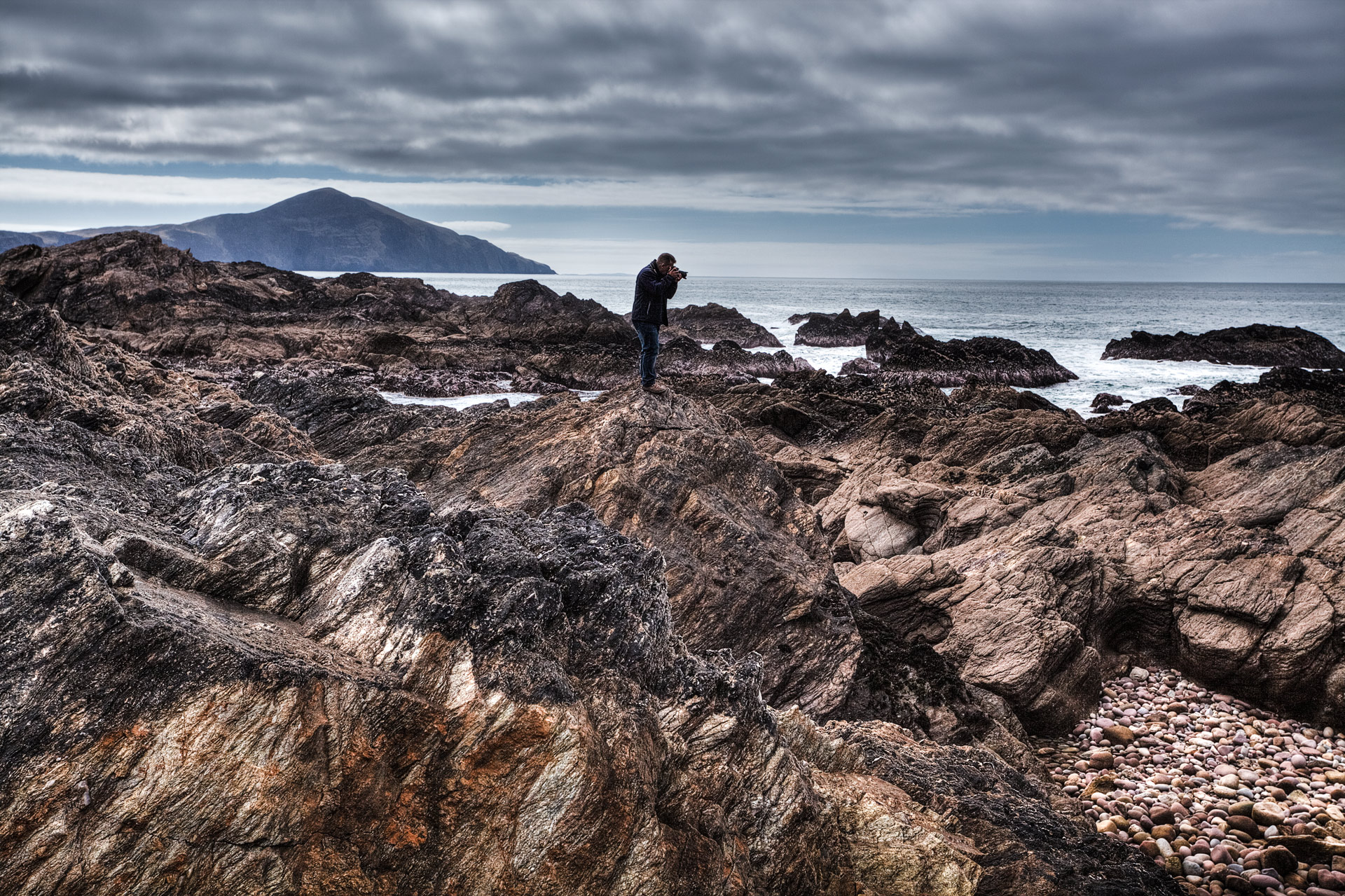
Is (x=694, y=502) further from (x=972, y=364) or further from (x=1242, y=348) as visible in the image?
(x=1242, y=348)

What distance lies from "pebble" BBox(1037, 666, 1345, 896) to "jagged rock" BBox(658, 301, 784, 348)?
57.6 meters

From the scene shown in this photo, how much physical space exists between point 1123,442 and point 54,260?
59.6 meters

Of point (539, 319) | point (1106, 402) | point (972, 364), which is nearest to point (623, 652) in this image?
point (1106, 402)

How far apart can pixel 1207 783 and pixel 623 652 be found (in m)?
7.77

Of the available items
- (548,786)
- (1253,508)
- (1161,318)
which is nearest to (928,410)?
(1253,508)

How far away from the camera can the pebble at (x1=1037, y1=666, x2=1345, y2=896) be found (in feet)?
24.4

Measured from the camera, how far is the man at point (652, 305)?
41.9 feet

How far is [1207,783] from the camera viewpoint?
9109 mm

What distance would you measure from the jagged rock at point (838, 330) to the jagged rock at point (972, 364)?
721 inches

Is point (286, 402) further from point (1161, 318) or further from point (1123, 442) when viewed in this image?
point (1161, 318)

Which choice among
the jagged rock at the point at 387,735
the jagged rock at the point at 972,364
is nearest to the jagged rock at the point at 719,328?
the jagged rock at the point at 972,364

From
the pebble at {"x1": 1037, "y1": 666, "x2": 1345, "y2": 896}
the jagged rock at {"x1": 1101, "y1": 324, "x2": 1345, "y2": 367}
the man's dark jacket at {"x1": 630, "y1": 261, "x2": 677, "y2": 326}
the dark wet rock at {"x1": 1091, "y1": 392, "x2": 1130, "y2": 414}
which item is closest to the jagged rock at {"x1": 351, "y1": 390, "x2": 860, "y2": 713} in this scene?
the man's dark jacket at {"x1": 630, "y1": 261, "x2": 677, "y2": 326}

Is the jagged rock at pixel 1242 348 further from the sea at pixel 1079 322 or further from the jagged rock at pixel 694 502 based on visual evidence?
the jagged rock at pixel 694 502

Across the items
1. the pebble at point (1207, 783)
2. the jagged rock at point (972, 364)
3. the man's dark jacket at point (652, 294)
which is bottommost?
the pebble at point (1207, 783)
